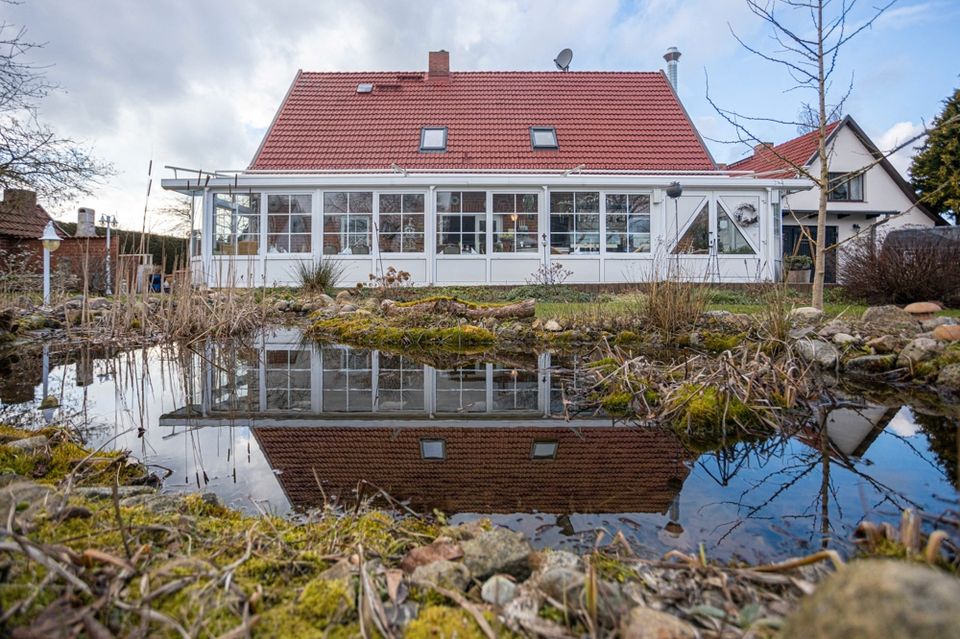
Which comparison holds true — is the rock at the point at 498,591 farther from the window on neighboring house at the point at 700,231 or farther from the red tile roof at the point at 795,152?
the red tile roof at the point at 795,152

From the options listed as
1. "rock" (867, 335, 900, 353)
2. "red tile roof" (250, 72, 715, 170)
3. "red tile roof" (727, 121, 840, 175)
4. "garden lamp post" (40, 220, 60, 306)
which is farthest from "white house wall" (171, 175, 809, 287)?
"rock" (867, 335, 900, 353)

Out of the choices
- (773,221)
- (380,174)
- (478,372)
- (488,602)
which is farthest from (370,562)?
(773,221)

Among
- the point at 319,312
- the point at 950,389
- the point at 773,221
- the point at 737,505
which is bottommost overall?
the point at 737,505

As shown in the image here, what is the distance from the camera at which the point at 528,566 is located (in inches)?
50.3

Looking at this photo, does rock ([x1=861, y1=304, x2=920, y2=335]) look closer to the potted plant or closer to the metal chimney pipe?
the potted plant

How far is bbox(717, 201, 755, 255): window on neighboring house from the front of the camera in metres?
11.6

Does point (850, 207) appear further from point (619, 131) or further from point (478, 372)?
point (478, 372)

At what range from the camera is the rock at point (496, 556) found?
1.25 meters

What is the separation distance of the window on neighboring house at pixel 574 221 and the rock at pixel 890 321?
22.2 ft

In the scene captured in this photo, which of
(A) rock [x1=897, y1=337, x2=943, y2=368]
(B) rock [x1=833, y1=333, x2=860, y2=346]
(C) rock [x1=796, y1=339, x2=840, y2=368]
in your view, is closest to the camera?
(A) rock [x1=897, y1=337, x2=943, y2=368]

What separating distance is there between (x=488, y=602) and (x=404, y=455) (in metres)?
1.37

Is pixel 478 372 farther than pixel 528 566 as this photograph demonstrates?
Yes

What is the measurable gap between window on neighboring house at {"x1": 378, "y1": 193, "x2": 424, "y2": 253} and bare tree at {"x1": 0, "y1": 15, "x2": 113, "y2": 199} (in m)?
5.27

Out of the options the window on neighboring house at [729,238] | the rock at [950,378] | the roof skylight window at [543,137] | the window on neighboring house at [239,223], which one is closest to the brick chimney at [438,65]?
the roof skylight window at [543,137]
